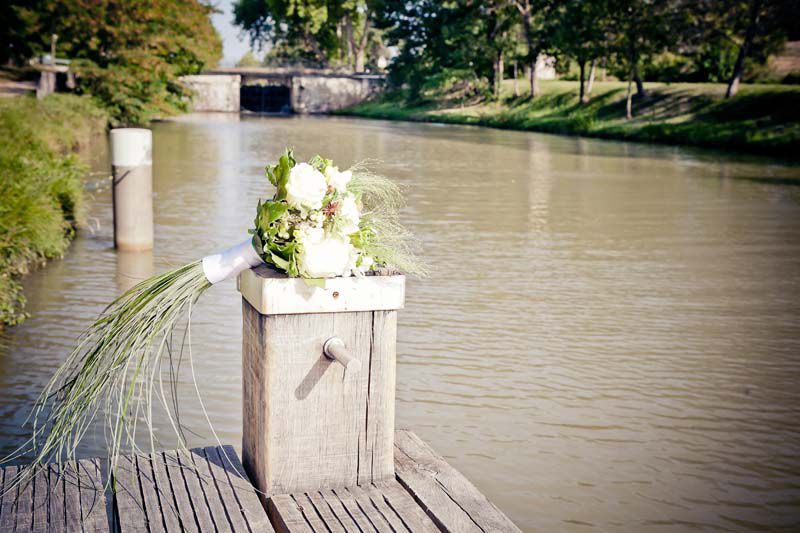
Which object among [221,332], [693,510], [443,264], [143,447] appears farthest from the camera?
[443,264]

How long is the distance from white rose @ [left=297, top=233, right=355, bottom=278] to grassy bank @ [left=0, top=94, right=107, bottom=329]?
4396mm

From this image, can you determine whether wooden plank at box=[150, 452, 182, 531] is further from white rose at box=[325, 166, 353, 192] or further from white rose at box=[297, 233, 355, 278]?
white rose at box=[325, 166, 353, 192]

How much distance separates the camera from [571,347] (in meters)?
6.47

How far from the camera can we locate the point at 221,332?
6578 millimetres

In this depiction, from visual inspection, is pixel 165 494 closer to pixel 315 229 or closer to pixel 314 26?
pixel 315 229

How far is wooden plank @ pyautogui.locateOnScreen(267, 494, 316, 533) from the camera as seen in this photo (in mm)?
2572

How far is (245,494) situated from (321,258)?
31.4 inches

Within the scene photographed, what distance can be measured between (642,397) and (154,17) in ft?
89.4

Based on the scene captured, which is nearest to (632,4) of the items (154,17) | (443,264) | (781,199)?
(154,17)

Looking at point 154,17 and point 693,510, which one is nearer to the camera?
point 693,510

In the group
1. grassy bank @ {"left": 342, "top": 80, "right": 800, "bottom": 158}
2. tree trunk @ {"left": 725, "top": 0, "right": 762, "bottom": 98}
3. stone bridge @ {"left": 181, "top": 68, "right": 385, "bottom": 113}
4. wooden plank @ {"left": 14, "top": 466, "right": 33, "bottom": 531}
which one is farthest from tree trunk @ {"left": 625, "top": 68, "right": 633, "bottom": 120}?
wooden plank @ {"left": 14, "top": 466, "right": 33, "bottom": 531}

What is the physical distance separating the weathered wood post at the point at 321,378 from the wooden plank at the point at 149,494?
33 centimetres

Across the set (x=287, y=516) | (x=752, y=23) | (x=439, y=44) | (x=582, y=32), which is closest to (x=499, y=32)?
(x=439, y=44)

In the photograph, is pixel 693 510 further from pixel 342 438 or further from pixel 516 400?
pixel 342 438
